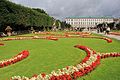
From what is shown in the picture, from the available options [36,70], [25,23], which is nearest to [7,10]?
[25,23]

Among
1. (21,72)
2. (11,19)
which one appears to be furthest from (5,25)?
(21,72)

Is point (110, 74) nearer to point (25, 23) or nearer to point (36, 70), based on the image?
point (36, 70)

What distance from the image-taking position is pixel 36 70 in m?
10.2

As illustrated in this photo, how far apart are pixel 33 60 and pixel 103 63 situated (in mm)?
3458

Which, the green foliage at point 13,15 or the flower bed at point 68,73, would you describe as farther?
the green foliage at point 13,15

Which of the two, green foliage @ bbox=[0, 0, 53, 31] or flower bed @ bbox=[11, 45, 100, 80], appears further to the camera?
green foliage @ bbox=[0, 0, 53, 31]

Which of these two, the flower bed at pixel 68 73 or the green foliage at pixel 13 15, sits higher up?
the green foliage at pixel 13 15

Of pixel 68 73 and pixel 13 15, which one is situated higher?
pixel 13 15

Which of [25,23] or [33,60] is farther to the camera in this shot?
[25,23]

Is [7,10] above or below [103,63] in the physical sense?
above

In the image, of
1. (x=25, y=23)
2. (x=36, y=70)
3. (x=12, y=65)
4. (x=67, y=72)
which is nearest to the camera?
(x=67, y=72)

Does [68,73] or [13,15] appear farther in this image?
[13,15]

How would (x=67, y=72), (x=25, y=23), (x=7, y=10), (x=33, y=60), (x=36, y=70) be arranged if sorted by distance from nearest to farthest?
(x=67, y=72), (x=36, y=70), (x=33, y=60), (x=7, y=10), (x=25, y=23)

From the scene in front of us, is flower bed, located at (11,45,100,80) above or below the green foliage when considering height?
below
